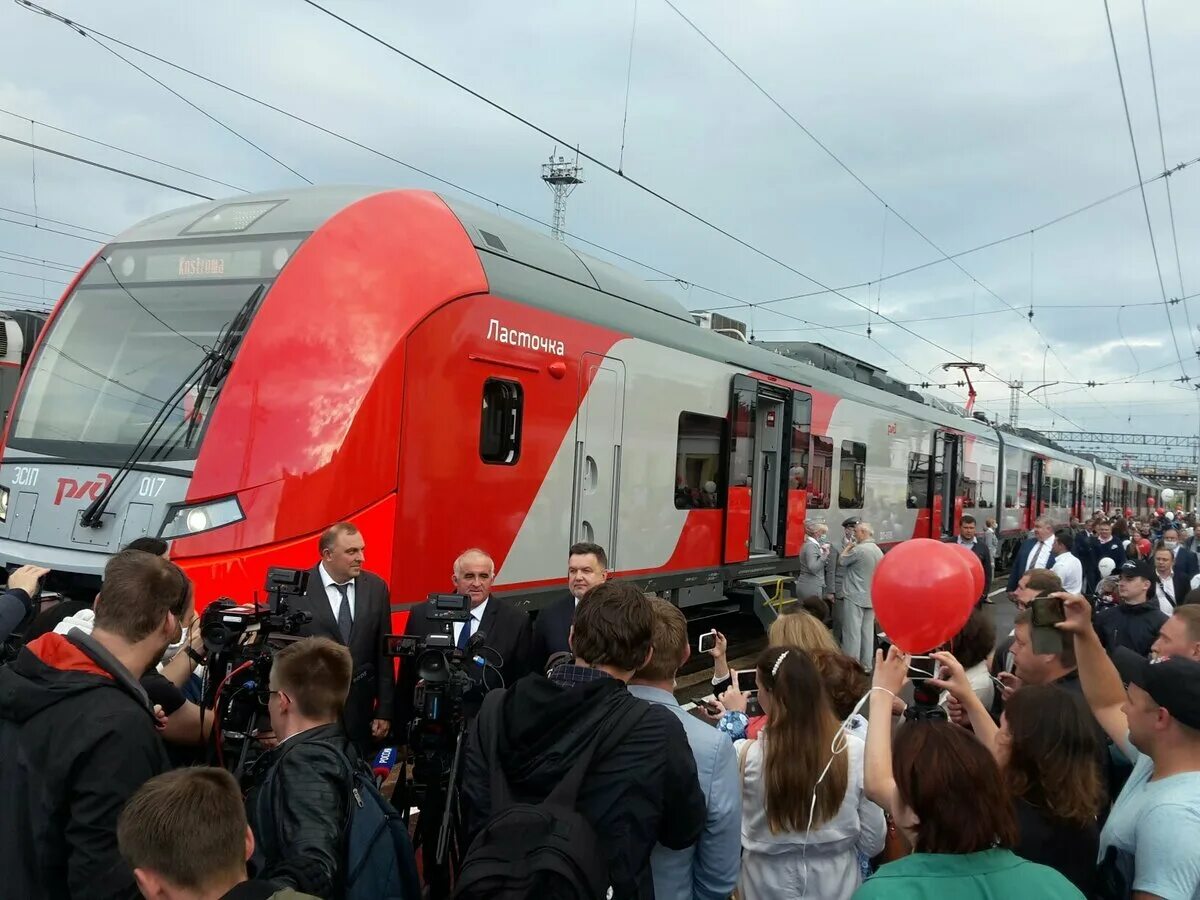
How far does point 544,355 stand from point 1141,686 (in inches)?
183

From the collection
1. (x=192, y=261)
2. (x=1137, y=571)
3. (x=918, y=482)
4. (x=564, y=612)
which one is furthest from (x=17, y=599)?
(x=918, y=482)

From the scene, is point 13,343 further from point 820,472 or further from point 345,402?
point 820,472

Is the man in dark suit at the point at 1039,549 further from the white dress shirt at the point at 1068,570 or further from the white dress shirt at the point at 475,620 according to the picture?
the white dress shirt at the point at 475,620

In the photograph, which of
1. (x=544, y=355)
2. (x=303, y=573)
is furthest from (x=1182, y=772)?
(x=544, y=355)

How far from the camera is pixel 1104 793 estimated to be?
2486 millimetres

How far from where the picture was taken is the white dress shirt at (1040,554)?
9.45 m

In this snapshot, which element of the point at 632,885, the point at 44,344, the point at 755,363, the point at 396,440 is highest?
the point at 755,363

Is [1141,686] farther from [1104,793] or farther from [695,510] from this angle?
[695,510]

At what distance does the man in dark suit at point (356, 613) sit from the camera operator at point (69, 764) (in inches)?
85.5

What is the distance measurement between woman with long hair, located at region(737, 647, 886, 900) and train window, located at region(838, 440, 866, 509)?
9.68 metres

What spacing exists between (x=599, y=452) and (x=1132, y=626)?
3.73 metres

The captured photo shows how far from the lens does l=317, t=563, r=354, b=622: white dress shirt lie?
184 inches

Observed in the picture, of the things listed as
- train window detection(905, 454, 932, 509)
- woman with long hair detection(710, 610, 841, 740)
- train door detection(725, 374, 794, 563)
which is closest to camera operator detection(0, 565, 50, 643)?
woman with long hair detection(710, 610, 841, 740)

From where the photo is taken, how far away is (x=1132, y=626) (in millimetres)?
5680
